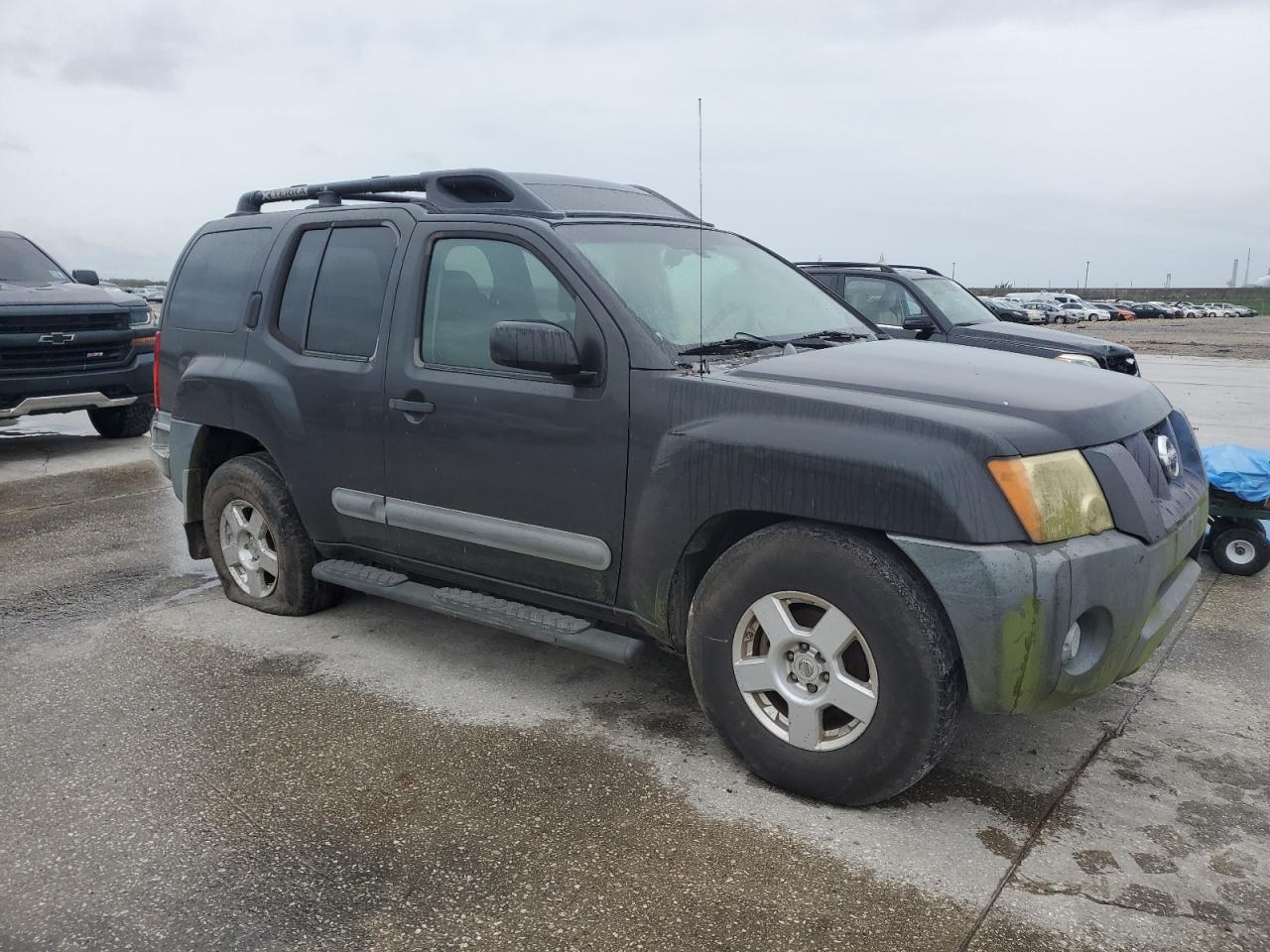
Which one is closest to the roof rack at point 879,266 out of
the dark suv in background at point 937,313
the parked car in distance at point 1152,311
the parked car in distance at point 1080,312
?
the dark suv in background at point 937,313

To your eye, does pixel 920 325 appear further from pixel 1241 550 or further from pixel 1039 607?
pixel 1039 607

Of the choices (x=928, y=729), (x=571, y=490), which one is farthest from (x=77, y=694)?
(x=928, y=729)

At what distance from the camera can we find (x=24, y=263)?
32.6 feet

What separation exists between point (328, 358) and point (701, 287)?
1.62m

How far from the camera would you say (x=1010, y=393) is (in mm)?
3027

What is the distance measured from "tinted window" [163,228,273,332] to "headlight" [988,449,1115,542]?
11.2ft

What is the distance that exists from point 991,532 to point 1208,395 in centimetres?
1171

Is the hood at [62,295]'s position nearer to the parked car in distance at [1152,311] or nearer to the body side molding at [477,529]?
the body side molding at [477,529]

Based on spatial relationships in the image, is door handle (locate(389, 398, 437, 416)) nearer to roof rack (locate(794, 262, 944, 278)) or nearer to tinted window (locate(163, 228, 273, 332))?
tinted window (locate(163, 228, 273, 332))

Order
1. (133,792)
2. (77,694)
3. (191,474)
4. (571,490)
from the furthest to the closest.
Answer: (191,474) → (77,694) → (571,490) → (133,792)

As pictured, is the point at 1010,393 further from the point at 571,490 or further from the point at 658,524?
the point at 571,490

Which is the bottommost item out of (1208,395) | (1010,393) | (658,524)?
(1208,395)

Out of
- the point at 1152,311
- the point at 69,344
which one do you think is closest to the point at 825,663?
the point at 69,344

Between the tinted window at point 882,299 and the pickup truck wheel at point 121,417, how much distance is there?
22.8 ft
